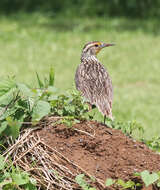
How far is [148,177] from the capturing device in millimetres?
4840

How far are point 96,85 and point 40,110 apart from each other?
168 cm

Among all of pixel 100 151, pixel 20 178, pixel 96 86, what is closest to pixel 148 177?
pixel 100 151

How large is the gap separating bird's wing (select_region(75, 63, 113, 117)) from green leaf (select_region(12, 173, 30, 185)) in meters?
1.69

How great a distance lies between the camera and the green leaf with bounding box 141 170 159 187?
15.7ft

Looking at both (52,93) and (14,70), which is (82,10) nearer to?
(14,70)

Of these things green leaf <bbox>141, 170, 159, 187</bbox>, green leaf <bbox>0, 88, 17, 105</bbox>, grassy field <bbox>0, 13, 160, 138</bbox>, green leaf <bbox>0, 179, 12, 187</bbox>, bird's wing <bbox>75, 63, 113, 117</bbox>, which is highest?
green leaf <bbox>0, 88, 17, 105</bbox>

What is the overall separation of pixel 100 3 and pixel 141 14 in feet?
5.63

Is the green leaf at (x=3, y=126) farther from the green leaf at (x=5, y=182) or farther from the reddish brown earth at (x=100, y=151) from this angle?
the green leaf at (x=5, y=182)

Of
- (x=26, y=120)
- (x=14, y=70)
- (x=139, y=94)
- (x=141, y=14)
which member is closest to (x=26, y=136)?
(x=26, y=120)

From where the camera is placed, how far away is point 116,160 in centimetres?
526

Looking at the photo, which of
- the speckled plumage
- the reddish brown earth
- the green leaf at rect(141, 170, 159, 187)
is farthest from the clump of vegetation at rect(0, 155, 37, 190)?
the speckled plumage

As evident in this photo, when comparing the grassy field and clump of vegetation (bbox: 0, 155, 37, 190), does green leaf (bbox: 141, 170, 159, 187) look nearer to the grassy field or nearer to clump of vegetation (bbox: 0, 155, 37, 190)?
clump of vegetation (bbox: 0, 155, 37, 190)

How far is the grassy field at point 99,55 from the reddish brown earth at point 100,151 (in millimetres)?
4176

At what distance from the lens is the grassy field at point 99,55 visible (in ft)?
42.0
